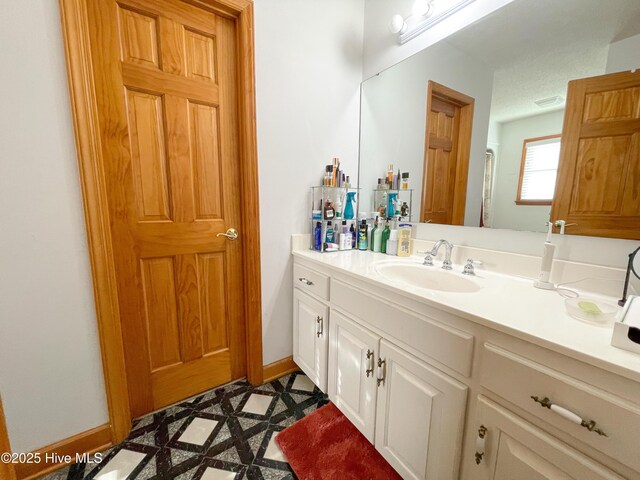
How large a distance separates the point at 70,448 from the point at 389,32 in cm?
268

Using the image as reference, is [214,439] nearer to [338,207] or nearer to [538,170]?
[338,207]

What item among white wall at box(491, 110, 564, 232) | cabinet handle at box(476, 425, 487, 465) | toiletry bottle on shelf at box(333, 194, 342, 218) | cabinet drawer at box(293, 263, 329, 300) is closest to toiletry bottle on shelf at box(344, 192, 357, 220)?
toiletry bottle on shelf at box(333, 194, 342, 218)

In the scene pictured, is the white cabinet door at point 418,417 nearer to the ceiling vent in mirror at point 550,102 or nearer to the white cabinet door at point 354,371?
the white cabinet door at point 354,371

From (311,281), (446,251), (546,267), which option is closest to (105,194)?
(311,281)

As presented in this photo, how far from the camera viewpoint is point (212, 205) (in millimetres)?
1451

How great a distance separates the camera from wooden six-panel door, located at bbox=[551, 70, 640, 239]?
0.86 m

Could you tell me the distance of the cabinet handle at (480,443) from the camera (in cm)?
74

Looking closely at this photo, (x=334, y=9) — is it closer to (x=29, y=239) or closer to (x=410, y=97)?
(x=410, y=97)

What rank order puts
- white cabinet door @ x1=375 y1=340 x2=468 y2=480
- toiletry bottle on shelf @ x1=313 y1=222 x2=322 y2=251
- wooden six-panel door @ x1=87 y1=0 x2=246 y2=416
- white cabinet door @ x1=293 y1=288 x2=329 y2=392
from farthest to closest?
toiletry bottle on shelf @ x1=313 y1=222 x2=322 y2=251 < white cabinet door @ x1=293 y1=288 x2=329 y2=392 < wooden six-panel door @ x1=87 y1=0 x2=246 y2=416 < white cabinet door @ x1=375 y1=340 x2=468 y2=480

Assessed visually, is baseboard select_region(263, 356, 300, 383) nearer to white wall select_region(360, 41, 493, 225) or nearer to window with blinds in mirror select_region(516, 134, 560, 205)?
white wall select_region(360, 41, 493, 225)

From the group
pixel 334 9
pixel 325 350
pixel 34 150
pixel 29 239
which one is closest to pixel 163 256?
pixel 29 239

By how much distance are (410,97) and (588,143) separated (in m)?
0.89

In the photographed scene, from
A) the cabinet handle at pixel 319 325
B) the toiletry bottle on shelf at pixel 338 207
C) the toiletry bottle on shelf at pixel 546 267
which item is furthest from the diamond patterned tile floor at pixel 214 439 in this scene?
the toiletry bottle on shelf at pixel 546 267

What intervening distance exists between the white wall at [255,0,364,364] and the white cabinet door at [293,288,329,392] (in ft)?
0.33
